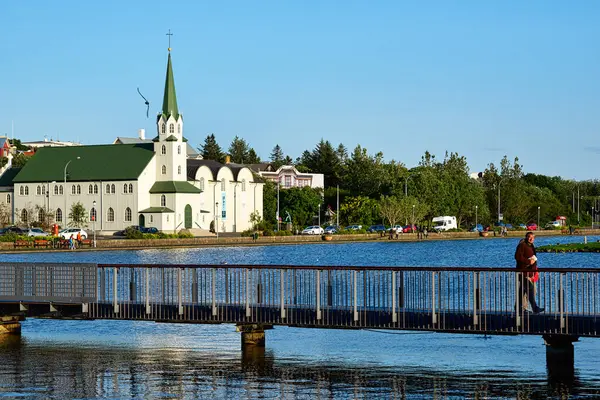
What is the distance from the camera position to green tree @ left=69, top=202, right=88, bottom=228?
5340 inches

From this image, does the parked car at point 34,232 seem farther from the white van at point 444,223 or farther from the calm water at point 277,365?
the calm water at point 277,365

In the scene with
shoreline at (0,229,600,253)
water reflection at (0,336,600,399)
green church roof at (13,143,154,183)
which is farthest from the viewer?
green church roof at (13,143,154,183)

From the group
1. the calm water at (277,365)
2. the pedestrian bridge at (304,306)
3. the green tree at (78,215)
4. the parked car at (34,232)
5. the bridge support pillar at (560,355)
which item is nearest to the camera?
the calm water at (277,365)

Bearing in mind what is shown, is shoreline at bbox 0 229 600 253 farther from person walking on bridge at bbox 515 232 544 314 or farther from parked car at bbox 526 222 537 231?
person walking on bridge at bbox 515 232 544 314

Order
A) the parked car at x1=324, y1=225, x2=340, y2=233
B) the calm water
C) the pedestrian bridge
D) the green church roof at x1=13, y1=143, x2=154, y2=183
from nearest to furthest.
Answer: the calm water
the pedestrian bridge
the green church roof at x1=13, y1=143, x2=154, y2=183
the parked car at x1=324, y1=225, x2=340, y2=233

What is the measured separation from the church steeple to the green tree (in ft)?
52.4

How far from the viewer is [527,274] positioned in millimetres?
26578

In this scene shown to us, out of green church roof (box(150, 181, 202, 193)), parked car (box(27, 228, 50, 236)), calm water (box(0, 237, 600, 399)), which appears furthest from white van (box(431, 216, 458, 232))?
calm water (box(0, 237, 600, 399))

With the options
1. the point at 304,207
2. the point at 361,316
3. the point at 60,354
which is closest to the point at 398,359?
the point at 361,316

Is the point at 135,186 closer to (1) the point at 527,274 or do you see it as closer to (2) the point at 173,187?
(2) the point at 173,187

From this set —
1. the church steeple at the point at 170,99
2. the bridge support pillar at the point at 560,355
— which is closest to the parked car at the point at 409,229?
the church steeple at the point at 170,99

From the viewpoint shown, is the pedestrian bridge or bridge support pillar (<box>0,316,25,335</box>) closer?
the pedestrian bridge

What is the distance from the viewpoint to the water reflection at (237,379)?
80.3ft

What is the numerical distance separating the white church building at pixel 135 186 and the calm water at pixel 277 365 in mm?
95507
